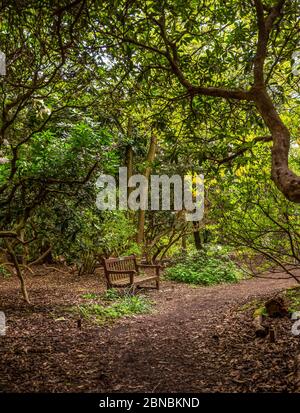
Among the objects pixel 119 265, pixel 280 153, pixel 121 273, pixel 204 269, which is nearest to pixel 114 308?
pixel 121 273

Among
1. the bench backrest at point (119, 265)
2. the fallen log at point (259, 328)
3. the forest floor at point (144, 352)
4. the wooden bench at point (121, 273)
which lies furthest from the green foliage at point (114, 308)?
the fallen log at point (259, 328)

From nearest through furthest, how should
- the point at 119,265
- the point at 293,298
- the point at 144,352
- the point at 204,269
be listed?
the point at 144,352 < the point at 293,298 < the point at 119,265 < the point at 204,269

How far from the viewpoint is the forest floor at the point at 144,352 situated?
384cm

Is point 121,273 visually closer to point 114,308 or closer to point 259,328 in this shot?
point 114,308

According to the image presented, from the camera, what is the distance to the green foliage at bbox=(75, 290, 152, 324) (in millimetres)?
7004

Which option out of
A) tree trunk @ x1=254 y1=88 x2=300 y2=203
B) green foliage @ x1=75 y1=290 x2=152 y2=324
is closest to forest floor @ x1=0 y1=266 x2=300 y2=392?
green foliage @ x1=75 y1=290 x2=152 y2=324

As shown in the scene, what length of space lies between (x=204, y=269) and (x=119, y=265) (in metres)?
4.36

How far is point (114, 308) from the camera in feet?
25.1

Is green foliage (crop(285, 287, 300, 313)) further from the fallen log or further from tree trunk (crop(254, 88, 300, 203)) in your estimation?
tree trunk (crop(254, 88, 300, 203))

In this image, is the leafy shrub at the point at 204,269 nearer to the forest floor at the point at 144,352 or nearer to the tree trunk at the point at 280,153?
the forest floor at the point at 144,352

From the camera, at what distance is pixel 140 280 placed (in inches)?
395

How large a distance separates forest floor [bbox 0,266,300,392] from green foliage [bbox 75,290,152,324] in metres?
0.27

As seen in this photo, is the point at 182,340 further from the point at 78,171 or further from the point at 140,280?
the point at 140,280
